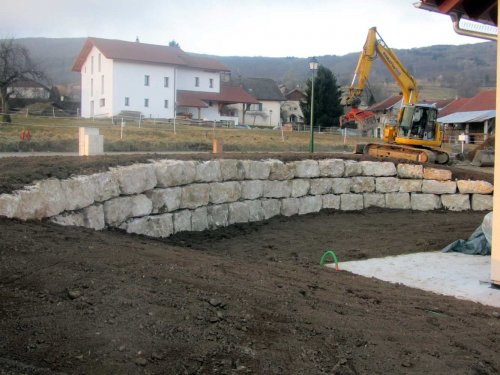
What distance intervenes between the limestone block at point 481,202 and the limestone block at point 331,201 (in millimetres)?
4331

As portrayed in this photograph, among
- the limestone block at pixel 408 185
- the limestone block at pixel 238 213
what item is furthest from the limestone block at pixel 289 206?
the limestone block at pixel 408 185

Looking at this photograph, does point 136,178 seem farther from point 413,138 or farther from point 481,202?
point 413,138

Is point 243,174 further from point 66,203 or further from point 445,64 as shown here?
point 445,64

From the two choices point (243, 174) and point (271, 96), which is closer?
point (243, 174)

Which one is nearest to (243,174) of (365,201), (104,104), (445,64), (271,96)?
(365,201)

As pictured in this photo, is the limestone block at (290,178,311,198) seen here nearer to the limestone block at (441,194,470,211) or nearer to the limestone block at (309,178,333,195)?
the limestone block at (309,178,333,195)

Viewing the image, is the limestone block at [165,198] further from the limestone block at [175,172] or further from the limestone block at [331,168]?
the limestone block at [331,168]

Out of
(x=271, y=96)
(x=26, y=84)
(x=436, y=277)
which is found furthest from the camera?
(x=271, y=96)

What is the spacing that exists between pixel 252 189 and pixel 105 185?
4.68m

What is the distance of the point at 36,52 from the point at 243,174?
13015 cm

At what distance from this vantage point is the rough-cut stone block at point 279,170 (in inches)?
526

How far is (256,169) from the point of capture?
1289cm

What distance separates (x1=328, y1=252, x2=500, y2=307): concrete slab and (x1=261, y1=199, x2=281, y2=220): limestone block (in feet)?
12.8

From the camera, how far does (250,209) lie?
12719 millimetres
